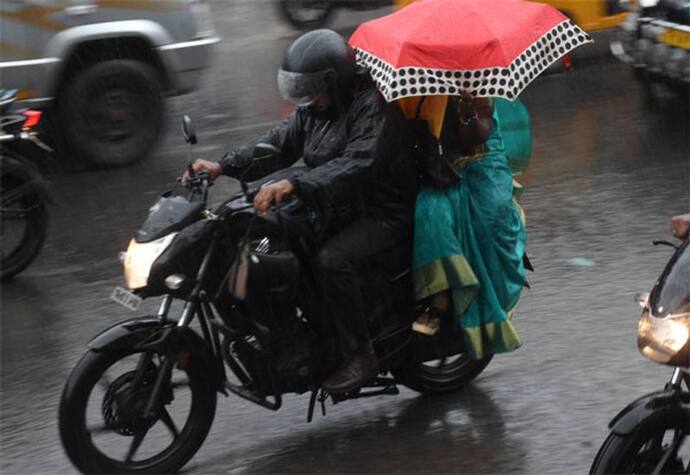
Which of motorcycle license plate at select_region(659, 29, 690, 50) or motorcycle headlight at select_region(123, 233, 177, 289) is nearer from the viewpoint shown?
motorcycle headlight at select_region(123, 233, 177, 289)

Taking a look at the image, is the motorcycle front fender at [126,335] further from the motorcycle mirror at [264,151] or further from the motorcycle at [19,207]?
the motorcycle at [19,207]

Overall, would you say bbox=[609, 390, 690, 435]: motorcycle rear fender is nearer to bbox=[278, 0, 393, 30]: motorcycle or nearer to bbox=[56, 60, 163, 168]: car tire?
bbox=[56, 60, 163, 168]: car tire

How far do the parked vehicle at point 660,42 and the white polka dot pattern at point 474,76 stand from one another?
5449 mm

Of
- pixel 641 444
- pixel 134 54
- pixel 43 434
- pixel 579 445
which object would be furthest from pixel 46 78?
pixel 641 444

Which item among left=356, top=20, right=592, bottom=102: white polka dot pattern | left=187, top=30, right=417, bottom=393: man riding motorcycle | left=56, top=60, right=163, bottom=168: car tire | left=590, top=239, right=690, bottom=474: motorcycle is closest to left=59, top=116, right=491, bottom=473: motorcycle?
left=187, top=30, right=417, bottom=393: man riding motorcycle

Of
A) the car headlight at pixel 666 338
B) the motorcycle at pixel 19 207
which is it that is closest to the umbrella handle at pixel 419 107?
the car headlight at pixel 666 338

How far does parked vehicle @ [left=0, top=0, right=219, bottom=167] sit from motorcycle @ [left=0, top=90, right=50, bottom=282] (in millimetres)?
1918

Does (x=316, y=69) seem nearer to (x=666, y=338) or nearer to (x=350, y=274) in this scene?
(x=350, y=274)

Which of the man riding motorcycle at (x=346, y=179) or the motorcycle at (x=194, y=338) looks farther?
the man riding motorcycle at (x=346, y=179)

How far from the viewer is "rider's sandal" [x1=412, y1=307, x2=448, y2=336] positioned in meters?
5.46

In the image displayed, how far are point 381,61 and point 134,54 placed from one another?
575cm

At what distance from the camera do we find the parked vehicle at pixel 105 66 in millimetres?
9938

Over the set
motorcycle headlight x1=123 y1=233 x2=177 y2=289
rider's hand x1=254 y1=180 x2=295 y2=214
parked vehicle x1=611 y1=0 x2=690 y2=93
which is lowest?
parked vehicle x1=611 y1=0 x2=690 y2=93

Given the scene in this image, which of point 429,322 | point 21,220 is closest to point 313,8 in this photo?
point 21,220
